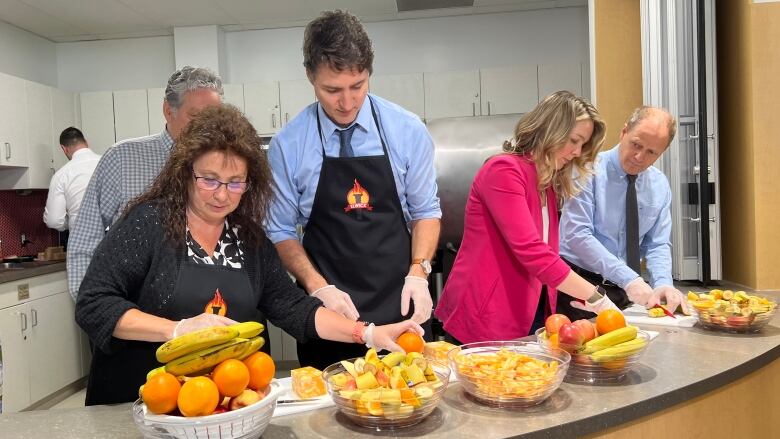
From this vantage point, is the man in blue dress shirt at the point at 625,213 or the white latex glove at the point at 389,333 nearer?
the white latex glove at the point at 389,333

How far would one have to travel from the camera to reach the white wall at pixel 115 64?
6.35m

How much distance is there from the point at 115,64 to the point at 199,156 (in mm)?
5623

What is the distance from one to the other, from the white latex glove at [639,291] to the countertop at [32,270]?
3.76 m

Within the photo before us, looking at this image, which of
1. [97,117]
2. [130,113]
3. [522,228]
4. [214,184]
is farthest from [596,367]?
[97,117]

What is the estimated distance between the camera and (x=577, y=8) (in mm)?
5938

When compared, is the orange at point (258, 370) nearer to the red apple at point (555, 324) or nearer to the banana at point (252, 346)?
the banana at point (252, 346)

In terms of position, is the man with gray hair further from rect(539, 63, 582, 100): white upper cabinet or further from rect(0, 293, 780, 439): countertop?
rect(539, 63, 582, 100): white upper cabinet

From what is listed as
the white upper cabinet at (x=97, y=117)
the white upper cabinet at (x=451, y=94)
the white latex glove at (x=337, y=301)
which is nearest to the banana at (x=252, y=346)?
A: the white latex glove at (x=337, y=301)

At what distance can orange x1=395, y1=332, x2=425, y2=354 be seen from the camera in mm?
1497

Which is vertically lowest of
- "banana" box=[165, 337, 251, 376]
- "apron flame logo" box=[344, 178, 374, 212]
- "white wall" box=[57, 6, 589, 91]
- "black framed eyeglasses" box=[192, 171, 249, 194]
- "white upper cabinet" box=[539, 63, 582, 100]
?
"banana" box=[165, 337, 251, 376]

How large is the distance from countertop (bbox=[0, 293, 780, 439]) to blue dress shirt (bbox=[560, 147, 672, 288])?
0.81 metres

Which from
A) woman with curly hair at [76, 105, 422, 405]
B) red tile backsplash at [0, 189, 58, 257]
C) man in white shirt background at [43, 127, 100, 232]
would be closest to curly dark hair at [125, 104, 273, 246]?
woman with curly hair at [76, 105, 422, 405]

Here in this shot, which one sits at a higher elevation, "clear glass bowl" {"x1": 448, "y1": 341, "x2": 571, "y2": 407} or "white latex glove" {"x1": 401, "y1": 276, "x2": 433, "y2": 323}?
"white latex glove" {"x1": 401, "y1": 276, "x2": 433, "y2": 323}

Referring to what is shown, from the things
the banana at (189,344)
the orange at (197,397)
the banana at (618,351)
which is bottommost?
the banana at (618,351)
